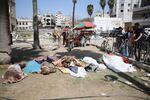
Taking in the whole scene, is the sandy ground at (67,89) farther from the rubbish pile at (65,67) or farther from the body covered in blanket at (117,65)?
the body covered in blanket at (117,65)

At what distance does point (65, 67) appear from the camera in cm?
1036

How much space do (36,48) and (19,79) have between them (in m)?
10.9

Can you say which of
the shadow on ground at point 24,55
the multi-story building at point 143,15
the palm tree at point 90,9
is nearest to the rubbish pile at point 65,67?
the shadow on ground at point 24,55

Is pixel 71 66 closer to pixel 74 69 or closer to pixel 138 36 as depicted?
pixel 74 69

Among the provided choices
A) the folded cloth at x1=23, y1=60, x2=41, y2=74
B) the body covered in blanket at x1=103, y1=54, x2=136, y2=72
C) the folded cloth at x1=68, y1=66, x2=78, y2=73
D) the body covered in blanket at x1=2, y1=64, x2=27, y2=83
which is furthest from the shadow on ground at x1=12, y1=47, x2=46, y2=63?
the body covered in blanket at x1=103, y1=54, x2=136, y2=72

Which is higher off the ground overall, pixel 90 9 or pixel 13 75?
pixel 90 9

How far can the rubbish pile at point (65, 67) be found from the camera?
862 cm

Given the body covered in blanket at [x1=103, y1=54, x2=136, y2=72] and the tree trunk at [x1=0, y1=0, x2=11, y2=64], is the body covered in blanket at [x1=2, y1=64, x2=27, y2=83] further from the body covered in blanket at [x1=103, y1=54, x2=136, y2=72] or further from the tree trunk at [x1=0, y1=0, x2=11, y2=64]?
the body covered in blanket at [x1=103, y1=54, x2=136, y2=72]

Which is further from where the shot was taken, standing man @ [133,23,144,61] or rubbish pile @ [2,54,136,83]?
standing man @ [133,23,144,61]

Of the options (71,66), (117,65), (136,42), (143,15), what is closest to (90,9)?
(143,15)

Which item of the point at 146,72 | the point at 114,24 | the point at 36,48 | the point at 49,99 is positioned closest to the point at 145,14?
the point at 114,24

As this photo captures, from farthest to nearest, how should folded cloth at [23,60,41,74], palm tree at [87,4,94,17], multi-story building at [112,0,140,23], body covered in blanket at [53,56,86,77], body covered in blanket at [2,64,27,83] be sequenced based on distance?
palm tree at [87,4,94,17] < multi-story building at [112,0,140,23] < folded cloth at [23,60,41,74] < body covered in blanket at [53,56,86,77] < body covered in blanket at [2,64,27,83]

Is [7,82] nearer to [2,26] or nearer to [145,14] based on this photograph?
[2,26]

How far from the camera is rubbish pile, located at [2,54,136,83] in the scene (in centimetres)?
862
